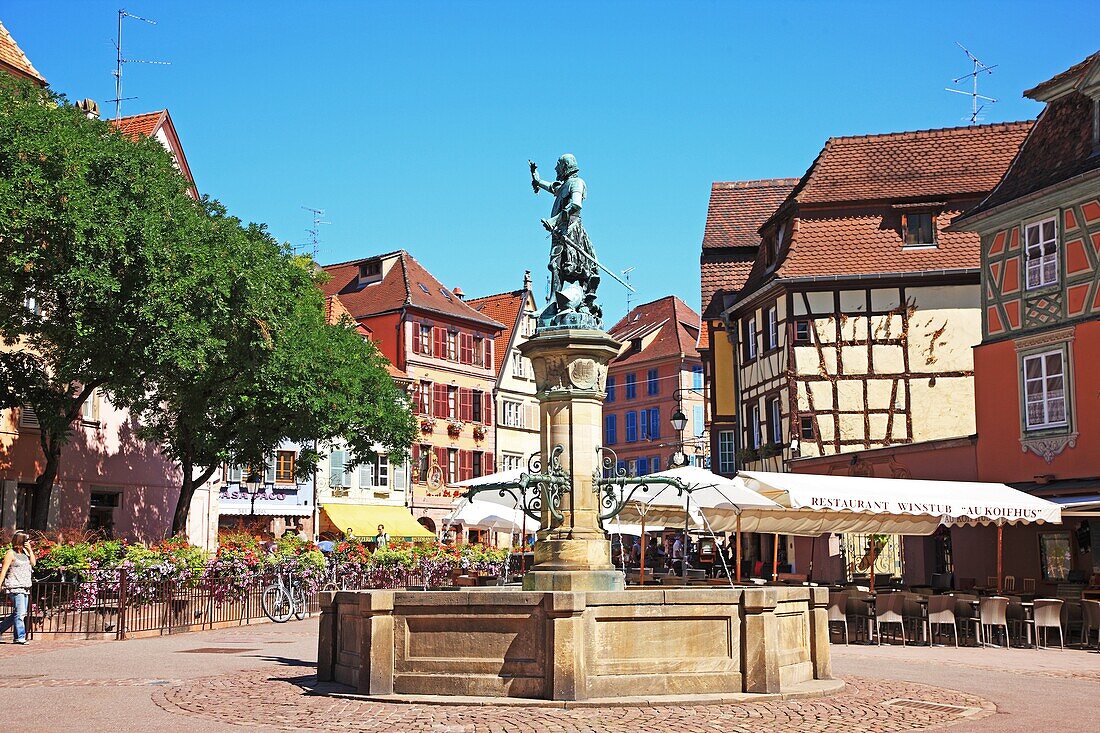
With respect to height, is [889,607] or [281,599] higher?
[889,607]

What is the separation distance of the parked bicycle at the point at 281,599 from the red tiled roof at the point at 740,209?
80.9 feet

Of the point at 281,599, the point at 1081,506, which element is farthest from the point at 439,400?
the point at 1081,506

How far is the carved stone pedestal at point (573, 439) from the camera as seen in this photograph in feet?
47.4

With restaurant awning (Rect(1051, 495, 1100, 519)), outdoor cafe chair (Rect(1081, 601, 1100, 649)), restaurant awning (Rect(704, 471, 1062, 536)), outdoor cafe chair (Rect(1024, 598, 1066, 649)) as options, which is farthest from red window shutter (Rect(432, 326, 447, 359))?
outdoor cafe chair (Rect(1081, 601, 1100, 649))

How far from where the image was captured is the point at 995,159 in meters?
40.6

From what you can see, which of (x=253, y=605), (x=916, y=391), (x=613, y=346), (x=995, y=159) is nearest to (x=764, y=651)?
(x=613, y=346)

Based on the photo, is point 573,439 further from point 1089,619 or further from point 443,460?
point 443,460

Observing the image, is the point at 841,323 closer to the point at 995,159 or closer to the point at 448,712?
the point at 995,159

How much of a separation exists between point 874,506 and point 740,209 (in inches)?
1115

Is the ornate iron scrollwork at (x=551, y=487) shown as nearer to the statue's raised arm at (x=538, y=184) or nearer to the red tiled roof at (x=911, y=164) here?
the statue's raised arm at (x=538, y=184)

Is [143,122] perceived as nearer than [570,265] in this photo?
No

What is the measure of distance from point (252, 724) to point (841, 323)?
29.9 m

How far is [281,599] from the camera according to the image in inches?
1091

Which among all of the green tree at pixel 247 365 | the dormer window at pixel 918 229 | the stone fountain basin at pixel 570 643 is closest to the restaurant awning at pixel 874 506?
the stone fountain basin at pixel 570 643
